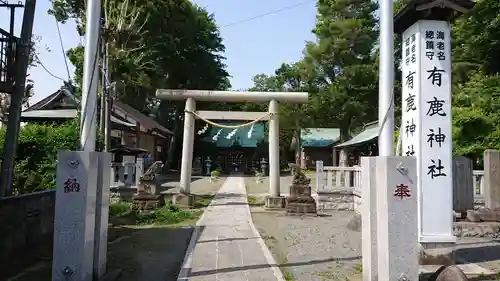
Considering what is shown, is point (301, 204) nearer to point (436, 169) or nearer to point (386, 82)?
point (436, 169)

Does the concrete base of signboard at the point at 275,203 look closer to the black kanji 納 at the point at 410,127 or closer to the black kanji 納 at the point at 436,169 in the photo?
the black kanji 納 at the point at 410,127

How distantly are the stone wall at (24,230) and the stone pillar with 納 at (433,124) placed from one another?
6915 mm

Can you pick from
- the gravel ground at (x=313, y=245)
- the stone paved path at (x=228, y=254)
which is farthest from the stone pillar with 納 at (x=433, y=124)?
the stone paved path at (x=228, y=254)

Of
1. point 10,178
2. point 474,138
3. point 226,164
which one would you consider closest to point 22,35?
point 10,178

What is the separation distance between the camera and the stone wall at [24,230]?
6.80m

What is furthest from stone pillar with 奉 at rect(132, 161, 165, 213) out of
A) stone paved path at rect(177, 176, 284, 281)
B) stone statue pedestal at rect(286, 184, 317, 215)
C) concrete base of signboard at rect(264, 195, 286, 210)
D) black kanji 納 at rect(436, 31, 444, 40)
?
black kanji 納 at rect(436, 31, 444, 40)

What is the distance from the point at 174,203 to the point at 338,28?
22369mm

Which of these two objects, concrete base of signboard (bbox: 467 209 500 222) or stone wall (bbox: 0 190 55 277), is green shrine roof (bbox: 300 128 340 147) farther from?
stone wall (bbox: 0 190 55 277)

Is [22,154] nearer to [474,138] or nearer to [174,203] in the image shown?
[174,203]

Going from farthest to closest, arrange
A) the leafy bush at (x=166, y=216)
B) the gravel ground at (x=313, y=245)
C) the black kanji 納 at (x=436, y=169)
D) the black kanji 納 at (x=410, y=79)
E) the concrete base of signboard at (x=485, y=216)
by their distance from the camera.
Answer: the leafy bush at (x=166, y=216)
the concrete base of signboard at (x=485, y=216)
the black kanji 納 at (x=410, y=79)
the black kanji 納 at (x=436, y=169)
the gravel ground at (x=313, y=245)

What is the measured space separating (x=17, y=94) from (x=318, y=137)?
39143 mm

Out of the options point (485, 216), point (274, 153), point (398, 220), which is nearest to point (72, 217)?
point (398, 220)

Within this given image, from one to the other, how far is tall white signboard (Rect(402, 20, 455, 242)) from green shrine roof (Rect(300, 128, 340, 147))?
34506mm

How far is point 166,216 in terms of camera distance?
44.1 feet
